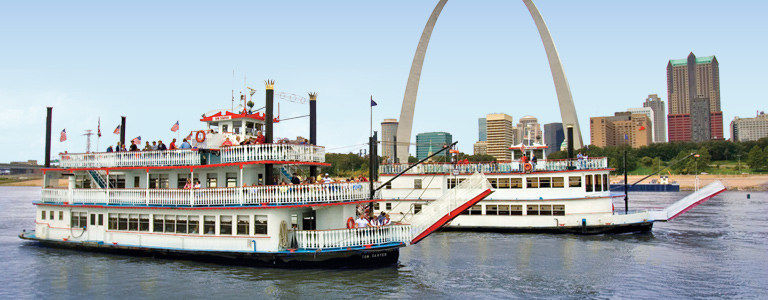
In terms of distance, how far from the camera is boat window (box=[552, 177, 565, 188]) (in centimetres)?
3638

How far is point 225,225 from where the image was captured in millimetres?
23938

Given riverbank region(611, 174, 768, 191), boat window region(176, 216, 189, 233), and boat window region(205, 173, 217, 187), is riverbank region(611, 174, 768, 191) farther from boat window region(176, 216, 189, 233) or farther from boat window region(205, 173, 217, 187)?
boat window region(176, 216, 189, 233)

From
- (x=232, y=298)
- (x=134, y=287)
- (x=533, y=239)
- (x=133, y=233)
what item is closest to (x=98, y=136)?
(x=133, y=233)

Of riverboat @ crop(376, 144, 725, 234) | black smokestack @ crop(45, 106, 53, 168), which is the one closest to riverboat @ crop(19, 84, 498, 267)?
black smokestack @ crop(45, 106, 53, 168)

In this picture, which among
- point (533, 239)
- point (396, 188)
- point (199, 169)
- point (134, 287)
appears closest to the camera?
point (134, 287)

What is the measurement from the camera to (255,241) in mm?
23062

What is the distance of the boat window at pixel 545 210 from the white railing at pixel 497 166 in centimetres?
233

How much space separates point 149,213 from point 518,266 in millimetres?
16327

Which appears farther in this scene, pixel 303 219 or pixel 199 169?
→ pixel 199 169

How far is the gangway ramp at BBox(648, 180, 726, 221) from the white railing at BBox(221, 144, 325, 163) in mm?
23324

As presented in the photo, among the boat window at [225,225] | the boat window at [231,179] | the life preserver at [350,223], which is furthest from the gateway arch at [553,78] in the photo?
the boat window at [225,225]

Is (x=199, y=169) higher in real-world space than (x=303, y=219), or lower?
higher

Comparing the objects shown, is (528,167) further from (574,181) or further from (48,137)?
(48,137)

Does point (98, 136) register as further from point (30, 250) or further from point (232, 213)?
point (232, 213)
